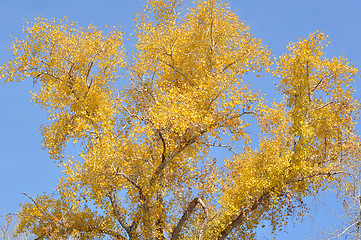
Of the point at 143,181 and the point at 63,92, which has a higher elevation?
the point at 63,92

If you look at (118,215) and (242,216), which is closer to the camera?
(242,216)

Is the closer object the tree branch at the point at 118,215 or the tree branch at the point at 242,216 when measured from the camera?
the tree branch at the point at 242,216

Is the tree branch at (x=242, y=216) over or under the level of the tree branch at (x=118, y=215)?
under

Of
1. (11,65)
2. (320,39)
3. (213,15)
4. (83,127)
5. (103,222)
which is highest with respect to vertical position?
(213,15)

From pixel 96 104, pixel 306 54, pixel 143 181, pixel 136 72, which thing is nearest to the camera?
pixel 143 181

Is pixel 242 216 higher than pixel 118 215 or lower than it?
lower

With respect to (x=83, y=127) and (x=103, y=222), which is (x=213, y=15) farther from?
(x=103, y=222)

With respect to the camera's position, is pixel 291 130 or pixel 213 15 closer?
pixel 291 130

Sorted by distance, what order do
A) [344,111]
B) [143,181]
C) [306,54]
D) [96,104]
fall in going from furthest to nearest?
[96,104], [344,111], [306,54], [143,181]

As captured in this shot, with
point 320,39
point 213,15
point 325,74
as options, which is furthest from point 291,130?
point 213,15

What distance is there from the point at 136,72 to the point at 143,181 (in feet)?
24.8

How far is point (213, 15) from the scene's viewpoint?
21.1 meters

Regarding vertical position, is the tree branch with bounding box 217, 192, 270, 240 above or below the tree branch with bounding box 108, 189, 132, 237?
below

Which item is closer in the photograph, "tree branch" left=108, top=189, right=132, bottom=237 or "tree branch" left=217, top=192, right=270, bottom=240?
"tree branch" left=217, top=192, right=270, bottom=240
